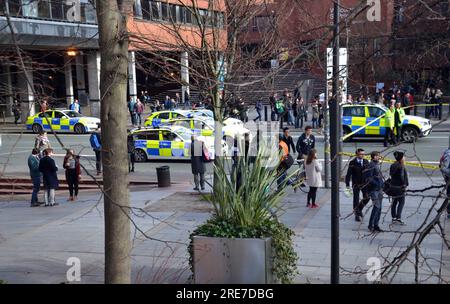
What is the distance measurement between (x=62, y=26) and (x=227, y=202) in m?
27.6

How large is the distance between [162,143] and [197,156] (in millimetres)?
5680

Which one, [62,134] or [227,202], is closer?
[227,202]

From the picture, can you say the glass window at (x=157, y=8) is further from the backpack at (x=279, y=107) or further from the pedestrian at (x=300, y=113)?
the backpack at (x=279, y=107)

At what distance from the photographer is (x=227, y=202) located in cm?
729

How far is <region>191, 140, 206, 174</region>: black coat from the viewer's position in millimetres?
15062

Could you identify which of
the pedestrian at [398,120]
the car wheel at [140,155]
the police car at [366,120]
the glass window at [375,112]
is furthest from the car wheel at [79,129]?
the pedestrian at [398,120]

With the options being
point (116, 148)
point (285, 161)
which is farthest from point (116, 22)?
point (285, 161)

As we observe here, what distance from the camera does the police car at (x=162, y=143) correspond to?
66.7ft

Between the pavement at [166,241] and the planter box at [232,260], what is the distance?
74cm

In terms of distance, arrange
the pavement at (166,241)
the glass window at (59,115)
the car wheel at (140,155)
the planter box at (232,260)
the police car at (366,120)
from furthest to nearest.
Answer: the glass window at (59,115), the police car at (366,120), the car wheel at (140,155), the pavement at (166,241), the planter box at (232,260)

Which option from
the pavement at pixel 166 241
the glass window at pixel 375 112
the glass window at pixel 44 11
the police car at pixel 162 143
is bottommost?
the pavement at pixel 166 241

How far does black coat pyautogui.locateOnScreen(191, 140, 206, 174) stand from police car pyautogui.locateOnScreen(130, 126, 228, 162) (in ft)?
15.9

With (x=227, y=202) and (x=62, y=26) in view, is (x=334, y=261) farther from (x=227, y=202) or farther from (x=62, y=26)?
(x=62, y=26)

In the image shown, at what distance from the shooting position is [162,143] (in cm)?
2059
